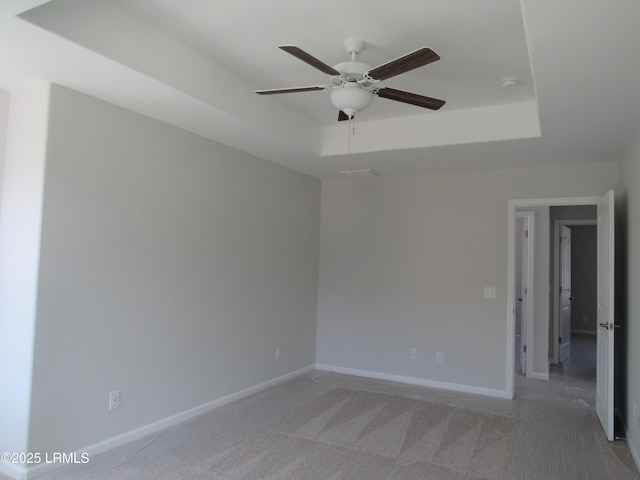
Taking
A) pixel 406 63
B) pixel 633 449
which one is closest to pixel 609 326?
pixel 633 449

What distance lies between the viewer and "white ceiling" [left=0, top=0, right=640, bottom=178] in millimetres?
2123

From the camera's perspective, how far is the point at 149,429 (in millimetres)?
3377

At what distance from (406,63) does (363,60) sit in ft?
2.74

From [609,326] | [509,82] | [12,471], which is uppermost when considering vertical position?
[509,82]

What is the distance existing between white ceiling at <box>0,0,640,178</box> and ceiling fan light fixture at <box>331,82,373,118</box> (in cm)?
34

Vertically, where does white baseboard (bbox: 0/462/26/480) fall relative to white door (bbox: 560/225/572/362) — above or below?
below

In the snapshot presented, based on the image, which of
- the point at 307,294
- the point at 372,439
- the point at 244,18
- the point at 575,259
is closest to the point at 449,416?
the point at 372,439

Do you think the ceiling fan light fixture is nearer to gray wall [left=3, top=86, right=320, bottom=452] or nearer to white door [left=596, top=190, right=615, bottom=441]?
gray wall [left=3, top=86, right=320, bottom=452]

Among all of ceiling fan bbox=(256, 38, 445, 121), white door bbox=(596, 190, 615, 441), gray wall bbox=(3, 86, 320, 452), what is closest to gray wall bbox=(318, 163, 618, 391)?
white door bbox=(596, 190, 615, 441)

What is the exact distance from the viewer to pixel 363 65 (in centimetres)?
268

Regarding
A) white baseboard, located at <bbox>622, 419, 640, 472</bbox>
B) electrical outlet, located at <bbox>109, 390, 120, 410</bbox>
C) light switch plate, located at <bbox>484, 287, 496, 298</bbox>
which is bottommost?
white baseboard, located at <bbox>622, 419, 640, 472</bbox>

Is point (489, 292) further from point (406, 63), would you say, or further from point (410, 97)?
point (406, 63)

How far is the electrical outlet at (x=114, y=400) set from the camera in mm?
3106

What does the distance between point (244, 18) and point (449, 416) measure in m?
3.46
